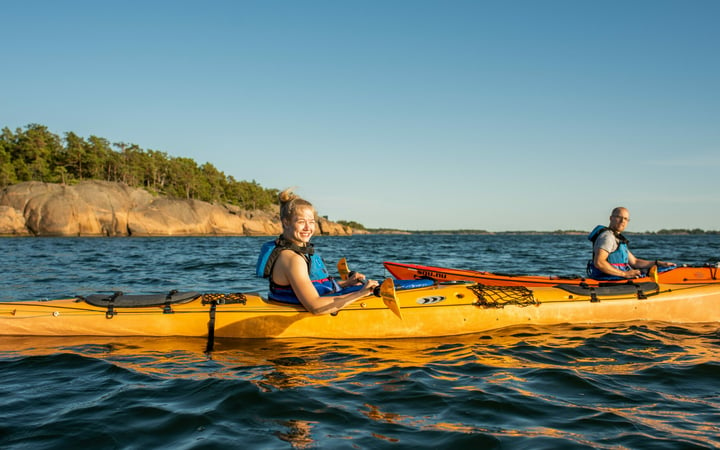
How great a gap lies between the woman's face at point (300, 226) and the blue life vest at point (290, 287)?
8 cm

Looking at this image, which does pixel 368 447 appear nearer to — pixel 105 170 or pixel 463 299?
pixel 463 299

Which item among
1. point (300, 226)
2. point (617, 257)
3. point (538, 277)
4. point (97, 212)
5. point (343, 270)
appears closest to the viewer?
point (300, 226)

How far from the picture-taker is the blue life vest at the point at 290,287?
486 centimetres

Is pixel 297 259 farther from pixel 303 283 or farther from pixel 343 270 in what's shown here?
pixel 343 270

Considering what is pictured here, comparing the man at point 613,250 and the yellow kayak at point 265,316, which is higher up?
the man at point 613,250

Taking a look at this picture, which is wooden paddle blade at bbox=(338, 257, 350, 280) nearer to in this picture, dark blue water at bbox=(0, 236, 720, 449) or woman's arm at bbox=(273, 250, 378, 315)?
dark blue water at bbox=(0, 236, 720, 449)

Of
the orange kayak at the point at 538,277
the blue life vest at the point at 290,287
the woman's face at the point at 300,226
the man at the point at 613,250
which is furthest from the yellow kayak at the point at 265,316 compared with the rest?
the man at the point at 613,250

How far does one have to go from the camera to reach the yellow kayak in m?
5.53

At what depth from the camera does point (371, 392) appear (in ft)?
12.7

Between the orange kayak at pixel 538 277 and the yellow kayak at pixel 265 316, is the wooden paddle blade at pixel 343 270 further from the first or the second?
the orange kayak at pixel 538 277

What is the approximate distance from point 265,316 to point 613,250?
17.5 ft

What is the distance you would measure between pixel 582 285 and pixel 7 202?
50752 millimetres

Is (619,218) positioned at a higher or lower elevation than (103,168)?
lower

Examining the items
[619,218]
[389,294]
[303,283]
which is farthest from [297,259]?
[619,218]
